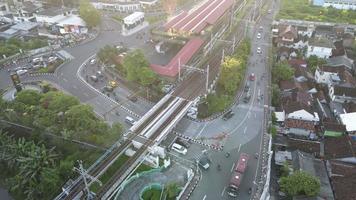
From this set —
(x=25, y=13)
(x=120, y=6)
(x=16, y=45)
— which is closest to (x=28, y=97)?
(x=16, y=45)

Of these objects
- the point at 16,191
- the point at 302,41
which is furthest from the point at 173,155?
the point at 302,41

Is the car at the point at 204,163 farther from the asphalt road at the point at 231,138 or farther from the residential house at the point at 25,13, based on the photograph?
the residential house at the point at 25,13

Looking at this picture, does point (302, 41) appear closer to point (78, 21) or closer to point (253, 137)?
point (253, 137)

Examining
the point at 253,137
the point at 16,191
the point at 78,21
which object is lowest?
the point at 16,191

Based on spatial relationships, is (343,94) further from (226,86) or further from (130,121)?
(130,121)

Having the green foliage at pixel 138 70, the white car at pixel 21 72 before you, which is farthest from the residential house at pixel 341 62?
the white car at pixel 21 72

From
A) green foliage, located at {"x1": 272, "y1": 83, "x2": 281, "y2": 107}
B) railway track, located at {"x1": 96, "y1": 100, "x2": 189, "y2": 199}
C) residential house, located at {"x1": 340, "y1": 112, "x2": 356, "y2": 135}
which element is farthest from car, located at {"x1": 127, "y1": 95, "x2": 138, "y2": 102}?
residential house, located at {"x1": 340, "y1": 112, "x2": 356, "y2": 135}
